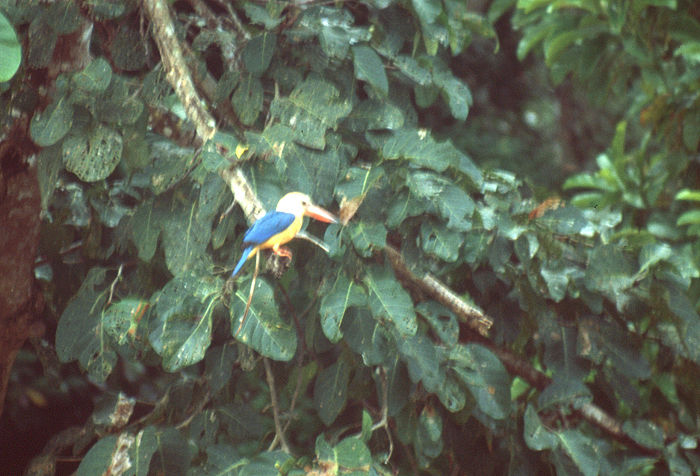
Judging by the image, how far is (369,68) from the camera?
1703 millimetres

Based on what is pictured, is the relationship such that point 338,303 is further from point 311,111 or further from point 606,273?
point 606,273

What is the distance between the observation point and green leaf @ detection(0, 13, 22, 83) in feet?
4.78

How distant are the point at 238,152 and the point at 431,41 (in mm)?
823

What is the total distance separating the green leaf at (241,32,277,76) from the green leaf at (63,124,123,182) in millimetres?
379

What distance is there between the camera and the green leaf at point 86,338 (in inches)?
65.6

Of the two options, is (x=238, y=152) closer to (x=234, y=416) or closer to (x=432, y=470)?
(x=234, y=416)

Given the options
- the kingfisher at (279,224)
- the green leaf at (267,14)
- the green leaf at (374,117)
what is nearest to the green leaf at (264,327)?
the kingfisher at (279,224)

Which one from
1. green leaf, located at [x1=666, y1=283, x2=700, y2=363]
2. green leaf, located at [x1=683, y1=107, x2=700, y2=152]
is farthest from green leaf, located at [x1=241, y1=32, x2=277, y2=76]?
green leaf, located at [x1=683, y1=107, x2=700, y2=152]

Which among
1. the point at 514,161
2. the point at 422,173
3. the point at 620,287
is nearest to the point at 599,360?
the point at 620,287

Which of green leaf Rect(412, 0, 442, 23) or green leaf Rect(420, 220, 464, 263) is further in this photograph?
green leaf Rect(412, 0, 442, 23)

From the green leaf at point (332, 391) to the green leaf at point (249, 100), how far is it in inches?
27.1

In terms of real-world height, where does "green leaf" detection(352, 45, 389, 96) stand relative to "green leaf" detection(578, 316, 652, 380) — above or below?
above

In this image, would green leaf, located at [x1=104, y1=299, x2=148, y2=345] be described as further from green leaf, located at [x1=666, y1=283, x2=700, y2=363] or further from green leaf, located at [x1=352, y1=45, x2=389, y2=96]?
A: green leaf, located at [x1=666, y1=283, x2=700, y2=363]

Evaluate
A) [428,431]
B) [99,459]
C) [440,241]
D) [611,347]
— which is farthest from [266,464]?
[611,347]
